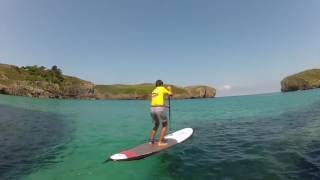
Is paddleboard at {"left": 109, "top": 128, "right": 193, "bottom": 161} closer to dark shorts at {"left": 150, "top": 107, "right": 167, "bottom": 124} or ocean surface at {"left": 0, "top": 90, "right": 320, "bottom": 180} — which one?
ocean surface at {"left": 0, "top": 90, "right": 320, "bottom": 180}

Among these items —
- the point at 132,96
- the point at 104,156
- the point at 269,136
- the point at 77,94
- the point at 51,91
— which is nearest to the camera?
the point at 104,156

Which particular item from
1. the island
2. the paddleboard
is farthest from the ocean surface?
the island

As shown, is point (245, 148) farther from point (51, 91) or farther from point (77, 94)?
point (77, 94)

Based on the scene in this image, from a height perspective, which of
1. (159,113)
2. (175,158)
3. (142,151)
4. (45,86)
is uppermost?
(45,86)

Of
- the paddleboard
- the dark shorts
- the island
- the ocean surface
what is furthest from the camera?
the island

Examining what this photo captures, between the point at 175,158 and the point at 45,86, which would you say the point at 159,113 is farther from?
the point at 45,86

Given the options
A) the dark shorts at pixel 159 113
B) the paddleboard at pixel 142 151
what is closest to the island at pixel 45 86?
the paddleboard at pixel 142 151

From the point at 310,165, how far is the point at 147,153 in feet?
28.3

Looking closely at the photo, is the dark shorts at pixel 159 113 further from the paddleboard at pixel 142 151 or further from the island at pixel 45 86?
the island at pixel 45 86

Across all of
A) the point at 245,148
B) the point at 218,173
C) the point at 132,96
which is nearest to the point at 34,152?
the point at 218,173

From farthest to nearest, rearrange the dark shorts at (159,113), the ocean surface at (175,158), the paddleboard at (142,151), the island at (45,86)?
the island at (45,86) < the dark shorts at (159,113) < the paddleboard at (142,151) < the ocean surface at (175,158)

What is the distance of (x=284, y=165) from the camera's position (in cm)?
1362

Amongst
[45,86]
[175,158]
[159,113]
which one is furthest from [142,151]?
[45,86]

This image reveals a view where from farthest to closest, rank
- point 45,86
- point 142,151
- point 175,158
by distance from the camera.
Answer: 1. point 45,86
2. point 175,158
3. point 142,151
